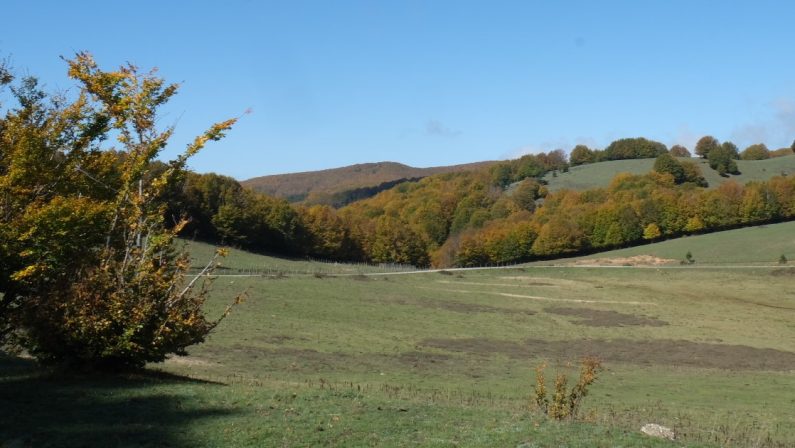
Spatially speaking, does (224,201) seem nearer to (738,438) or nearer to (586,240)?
(586,240)

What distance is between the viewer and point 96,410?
1373cm

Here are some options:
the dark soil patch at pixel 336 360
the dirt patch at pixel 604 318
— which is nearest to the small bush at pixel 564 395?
the dark soil patch at pixel 336 360

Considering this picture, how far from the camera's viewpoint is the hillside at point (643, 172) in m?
165

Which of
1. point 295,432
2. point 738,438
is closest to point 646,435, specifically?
point 738,438

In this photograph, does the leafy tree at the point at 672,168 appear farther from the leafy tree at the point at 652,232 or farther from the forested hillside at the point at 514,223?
the leafy tree at the point at 652,232

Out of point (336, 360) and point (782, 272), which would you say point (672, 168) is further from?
point (336, 360)

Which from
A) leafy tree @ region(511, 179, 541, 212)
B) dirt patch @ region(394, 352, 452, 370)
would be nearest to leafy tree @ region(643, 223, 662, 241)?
leafy tree @ region(511, 179, 541, 212)

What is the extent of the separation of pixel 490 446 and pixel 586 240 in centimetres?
12398

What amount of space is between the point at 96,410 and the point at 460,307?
1839 inches

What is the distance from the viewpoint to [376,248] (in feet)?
459

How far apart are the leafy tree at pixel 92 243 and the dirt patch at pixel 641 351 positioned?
2396 centimetres

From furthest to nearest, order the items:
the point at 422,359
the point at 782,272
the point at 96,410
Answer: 1. the point at 782,272
2. the point at 422,359
3. the point at 96,410

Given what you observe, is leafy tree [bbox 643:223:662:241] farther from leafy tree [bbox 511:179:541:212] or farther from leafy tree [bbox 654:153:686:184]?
leafy tree [bbox 511:179:541:212]

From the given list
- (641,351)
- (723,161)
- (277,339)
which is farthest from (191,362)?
(723,161)
